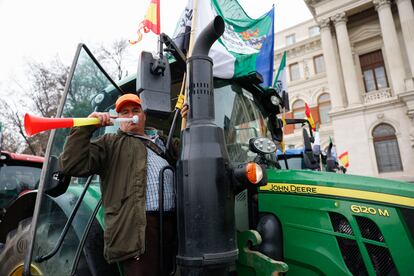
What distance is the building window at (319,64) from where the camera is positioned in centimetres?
3082

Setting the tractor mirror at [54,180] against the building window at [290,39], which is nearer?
the tractor mirror at [54,180]

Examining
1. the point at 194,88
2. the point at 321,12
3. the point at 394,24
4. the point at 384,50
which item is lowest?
the point at 194,88

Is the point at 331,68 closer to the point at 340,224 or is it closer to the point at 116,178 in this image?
the point at 340,224

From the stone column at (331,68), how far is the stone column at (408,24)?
4772 millimetres

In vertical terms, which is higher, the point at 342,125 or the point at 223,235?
A: the point at 342,125

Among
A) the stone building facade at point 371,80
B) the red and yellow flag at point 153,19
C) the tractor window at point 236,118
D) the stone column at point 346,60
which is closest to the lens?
the tractor window at point 236,118

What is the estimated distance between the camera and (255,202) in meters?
2.12

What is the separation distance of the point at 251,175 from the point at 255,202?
1.78ft

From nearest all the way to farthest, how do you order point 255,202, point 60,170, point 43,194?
point 60,170, point 43,194, point 255,202

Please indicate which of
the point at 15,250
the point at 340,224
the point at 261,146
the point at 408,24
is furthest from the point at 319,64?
the point at 15,250

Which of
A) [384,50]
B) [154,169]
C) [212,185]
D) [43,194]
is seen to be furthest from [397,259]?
[384,50]

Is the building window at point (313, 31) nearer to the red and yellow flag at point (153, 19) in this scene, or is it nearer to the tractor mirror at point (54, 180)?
the red and yellow flag at point (153, 19)

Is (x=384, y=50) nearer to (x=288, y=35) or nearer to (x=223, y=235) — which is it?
(x=288, y=35)

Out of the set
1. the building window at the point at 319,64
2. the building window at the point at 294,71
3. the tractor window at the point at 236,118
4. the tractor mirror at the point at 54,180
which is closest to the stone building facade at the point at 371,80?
the building window at the point at 319,64
